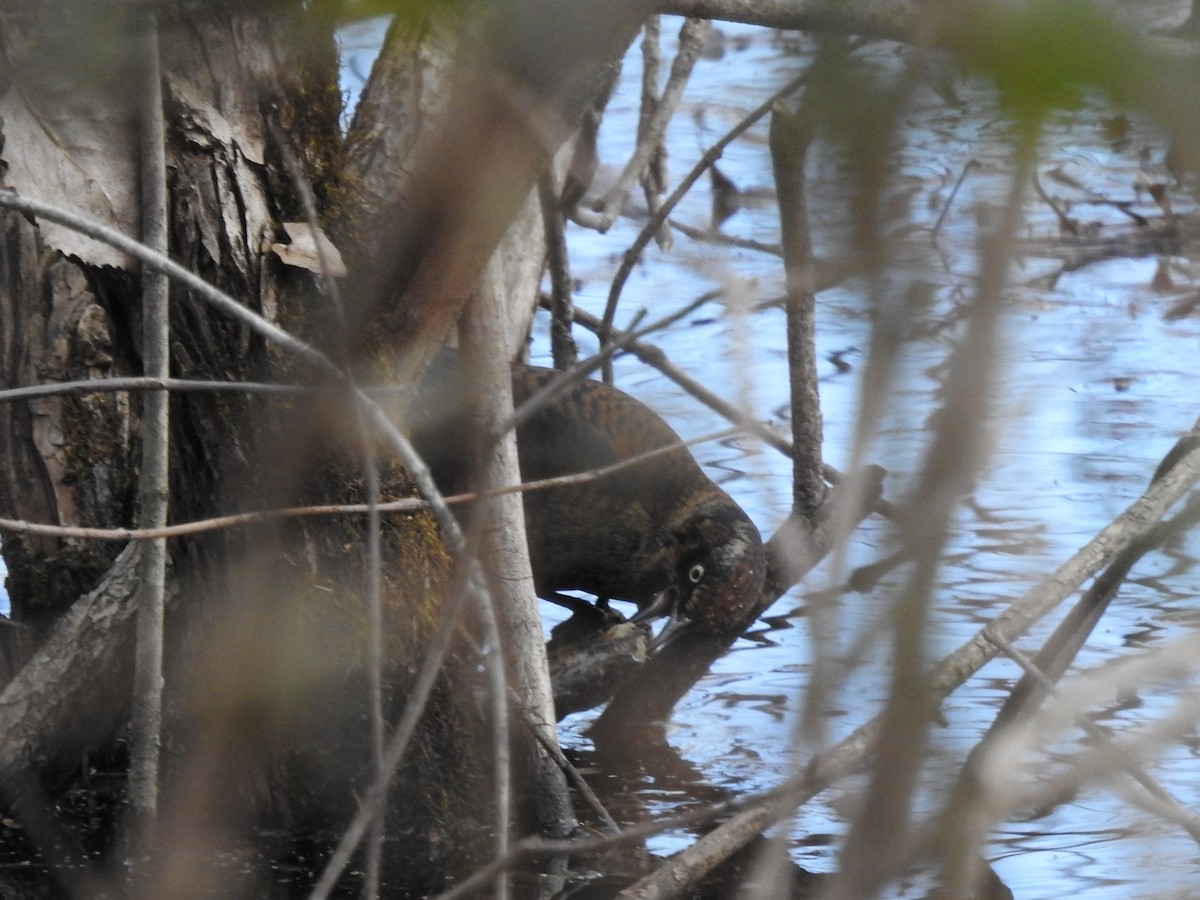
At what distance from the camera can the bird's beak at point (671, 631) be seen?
4867mm

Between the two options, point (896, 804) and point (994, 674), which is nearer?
point (896, 804)

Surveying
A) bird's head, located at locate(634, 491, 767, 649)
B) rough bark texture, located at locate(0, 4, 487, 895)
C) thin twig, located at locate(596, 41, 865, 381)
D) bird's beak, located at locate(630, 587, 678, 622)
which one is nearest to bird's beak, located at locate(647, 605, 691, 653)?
bird's head, located at locate(634, 491, 767, 649)

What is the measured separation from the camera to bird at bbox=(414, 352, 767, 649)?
4.88 metres

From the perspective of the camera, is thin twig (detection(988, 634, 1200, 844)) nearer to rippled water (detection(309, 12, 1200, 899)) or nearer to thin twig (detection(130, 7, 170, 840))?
rippled water (detection(309, 12, 1200, 899))

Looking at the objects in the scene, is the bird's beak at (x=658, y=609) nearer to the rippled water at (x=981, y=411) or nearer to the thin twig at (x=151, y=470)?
the rippled water at (x=981, y=411)

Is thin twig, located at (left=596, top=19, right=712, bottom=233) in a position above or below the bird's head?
above

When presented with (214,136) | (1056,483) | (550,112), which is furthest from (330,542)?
(1056,483)

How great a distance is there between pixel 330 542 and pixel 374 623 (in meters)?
1.24

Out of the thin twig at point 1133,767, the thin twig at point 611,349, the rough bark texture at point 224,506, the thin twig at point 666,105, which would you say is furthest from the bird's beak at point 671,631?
the thin twig at point 611,349

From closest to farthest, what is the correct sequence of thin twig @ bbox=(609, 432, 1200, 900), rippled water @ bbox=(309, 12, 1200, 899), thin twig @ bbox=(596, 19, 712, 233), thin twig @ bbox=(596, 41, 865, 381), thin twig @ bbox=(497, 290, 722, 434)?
rippled water @ bbox=(309, 12, 1200, 899)
thin twig @ bbox=(497, 290, 722, 434)
thin twig @ bbox=(609, 432, 1200, 900)
thin twig @ bbox=(596, 41, 865, 381)
thin twig @ bbox=(596, 19, 712, 233)

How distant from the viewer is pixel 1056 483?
187 inches

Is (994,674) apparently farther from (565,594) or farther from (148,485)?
(148,485)

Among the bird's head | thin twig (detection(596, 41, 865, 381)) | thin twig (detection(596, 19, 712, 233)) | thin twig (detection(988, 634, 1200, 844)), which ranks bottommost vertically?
the bird's head

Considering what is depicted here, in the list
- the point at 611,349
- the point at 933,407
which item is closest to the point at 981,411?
the point at 933,407
